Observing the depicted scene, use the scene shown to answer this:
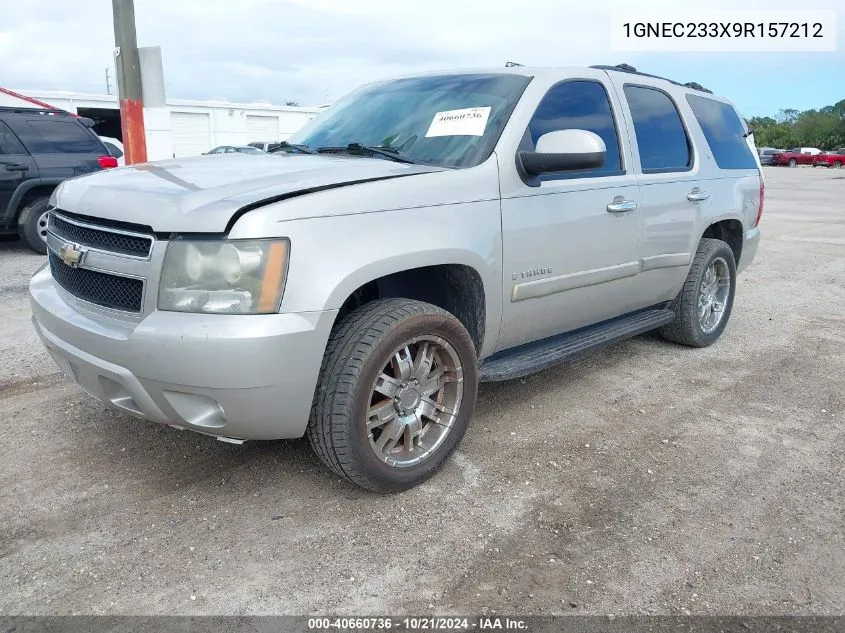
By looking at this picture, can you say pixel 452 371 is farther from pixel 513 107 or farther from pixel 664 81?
pixel 664 81

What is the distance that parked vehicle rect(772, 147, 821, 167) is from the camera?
170 ft

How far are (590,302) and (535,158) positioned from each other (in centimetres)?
97

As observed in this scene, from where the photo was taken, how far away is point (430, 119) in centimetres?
364

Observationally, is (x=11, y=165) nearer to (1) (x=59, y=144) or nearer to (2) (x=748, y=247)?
(1) (x=59, y=144)

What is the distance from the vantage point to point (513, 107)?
139 inches

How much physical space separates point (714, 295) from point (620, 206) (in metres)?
1.82

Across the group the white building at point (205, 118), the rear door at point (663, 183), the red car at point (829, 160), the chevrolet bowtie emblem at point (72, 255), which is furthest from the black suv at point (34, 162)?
the red car at point (829, 160)

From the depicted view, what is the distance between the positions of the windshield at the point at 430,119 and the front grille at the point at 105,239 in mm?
1323

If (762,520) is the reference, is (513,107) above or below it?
above

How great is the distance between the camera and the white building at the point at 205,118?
23219 mm

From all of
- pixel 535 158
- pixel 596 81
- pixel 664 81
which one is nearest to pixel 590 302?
pixel 535 158

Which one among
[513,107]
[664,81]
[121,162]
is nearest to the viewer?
[513,107]

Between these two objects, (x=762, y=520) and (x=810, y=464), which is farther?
(x=810, y=464)

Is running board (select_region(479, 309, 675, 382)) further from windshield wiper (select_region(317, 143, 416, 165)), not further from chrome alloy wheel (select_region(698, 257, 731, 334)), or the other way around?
windshield wiper (select_region(317, 143, 416, 165))
